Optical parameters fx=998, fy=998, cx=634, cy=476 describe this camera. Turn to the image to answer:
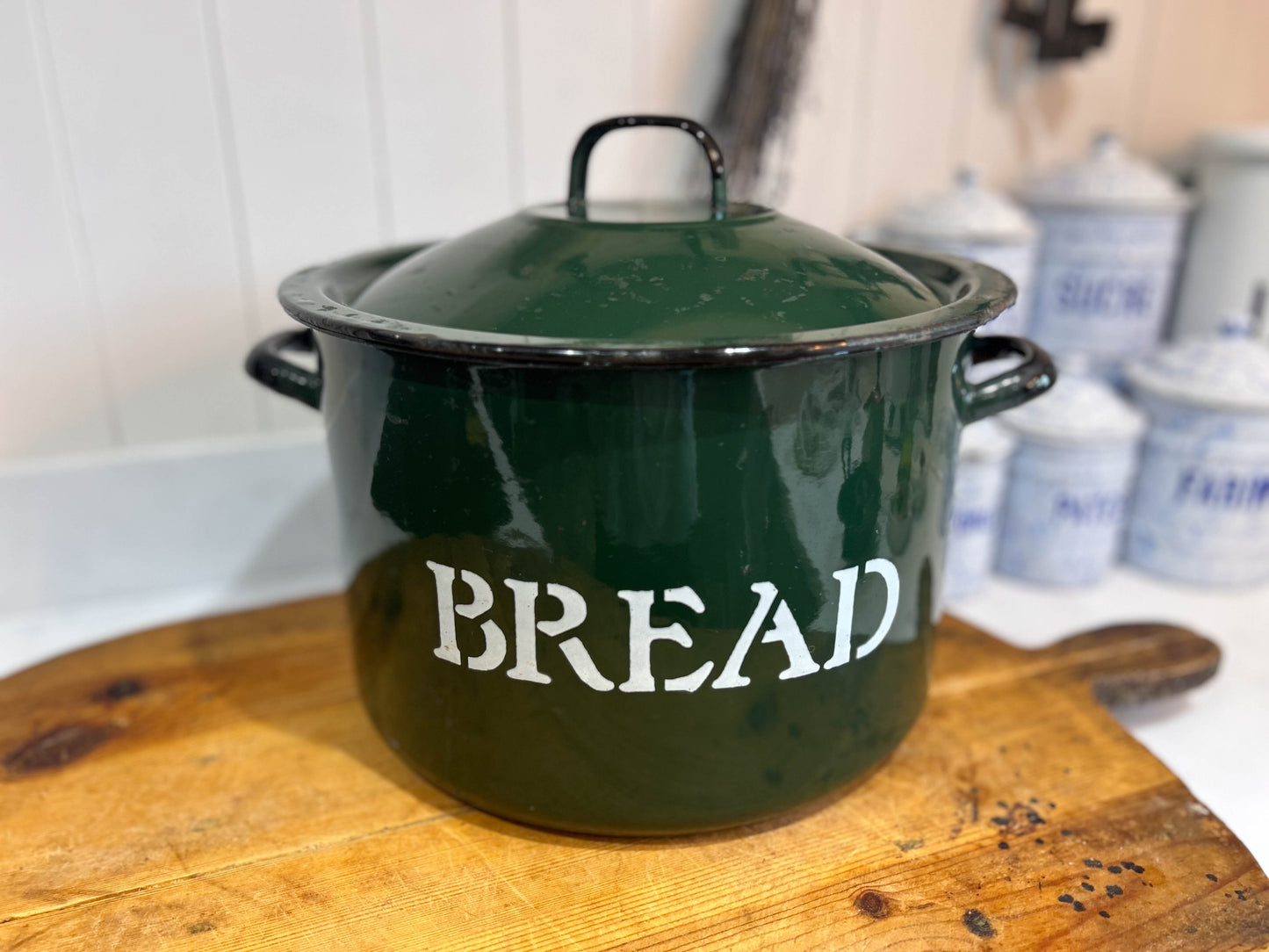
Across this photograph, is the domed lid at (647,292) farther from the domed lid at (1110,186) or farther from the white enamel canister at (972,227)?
the domed lid at (1110,186)

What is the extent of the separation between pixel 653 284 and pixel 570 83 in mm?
471

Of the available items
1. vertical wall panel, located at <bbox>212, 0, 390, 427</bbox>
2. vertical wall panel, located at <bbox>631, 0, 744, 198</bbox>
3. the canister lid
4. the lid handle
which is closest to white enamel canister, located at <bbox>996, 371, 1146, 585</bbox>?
the canister lid

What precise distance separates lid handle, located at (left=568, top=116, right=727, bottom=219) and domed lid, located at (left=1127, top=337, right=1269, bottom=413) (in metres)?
0.57

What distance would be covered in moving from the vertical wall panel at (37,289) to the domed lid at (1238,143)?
1.05 m

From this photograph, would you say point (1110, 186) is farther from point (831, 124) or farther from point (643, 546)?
point (643, 546)

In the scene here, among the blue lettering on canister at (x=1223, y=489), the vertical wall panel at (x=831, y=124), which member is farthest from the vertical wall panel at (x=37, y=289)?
the blue lettering on canister at (x=1223, y=489)

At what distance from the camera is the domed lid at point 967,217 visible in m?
0.89

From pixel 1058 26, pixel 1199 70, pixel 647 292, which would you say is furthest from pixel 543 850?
pixel 1199 70

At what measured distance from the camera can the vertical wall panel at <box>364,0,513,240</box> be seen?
2.66ft

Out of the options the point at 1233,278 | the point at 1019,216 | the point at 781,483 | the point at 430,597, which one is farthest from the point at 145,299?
the point at 1233,278

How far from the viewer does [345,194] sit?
0.84 m

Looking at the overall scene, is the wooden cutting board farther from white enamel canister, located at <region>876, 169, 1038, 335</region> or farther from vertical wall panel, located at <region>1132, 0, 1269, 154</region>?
vertical wall panel, located at <region>1132, 0, 1269, 154</region>

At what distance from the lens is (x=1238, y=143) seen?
3.23 feet

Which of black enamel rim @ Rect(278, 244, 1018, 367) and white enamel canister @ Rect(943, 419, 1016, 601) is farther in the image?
white enamel canister @ Rect(943, 419, 1016, 601)
